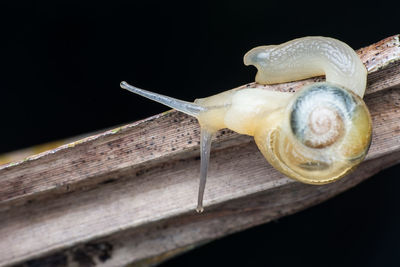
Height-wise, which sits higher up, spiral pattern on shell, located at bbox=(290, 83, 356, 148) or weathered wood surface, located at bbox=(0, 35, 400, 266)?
spiral pattern on shell, located at bbox=(290, 83, 356, 148)

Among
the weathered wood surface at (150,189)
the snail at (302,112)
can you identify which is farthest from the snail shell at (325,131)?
the weathered wood surface at (150,189)

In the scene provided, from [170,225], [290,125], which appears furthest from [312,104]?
[170,225]

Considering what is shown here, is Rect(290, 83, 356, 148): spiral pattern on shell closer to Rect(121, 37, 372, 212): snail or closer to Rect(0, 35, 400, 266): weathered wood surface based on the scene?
Rect(121, 37, 372, 212): snail

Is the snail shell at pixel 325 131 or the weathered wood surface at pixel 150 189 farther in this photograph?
the weathered wood surface at pixel 150 189

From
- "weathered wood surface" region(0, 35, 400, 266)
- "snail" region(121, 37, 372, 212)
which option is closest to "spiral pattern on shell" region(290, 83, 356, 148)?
"snail" region(121, 37, 372, 212)

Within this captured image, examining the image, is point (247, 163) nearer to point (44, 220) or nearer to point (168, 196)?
point (168, 196)

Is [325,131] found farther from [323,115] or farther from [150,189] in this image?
[150,189]

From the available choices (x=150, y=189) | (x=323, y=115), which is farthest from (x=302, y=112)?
(x=150, y=189)

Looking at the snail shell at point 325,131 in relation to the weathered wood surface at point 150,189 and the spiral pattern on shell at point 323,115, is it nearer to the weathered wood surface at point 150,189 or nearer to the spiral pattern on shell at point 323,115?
the spiral pattern on shell at point 323,115

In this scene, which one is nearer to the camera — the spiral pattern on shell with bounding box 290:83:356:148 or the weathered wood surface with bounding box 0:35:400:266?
the spiral pattern on shell with bounding box 290:83:356:148
